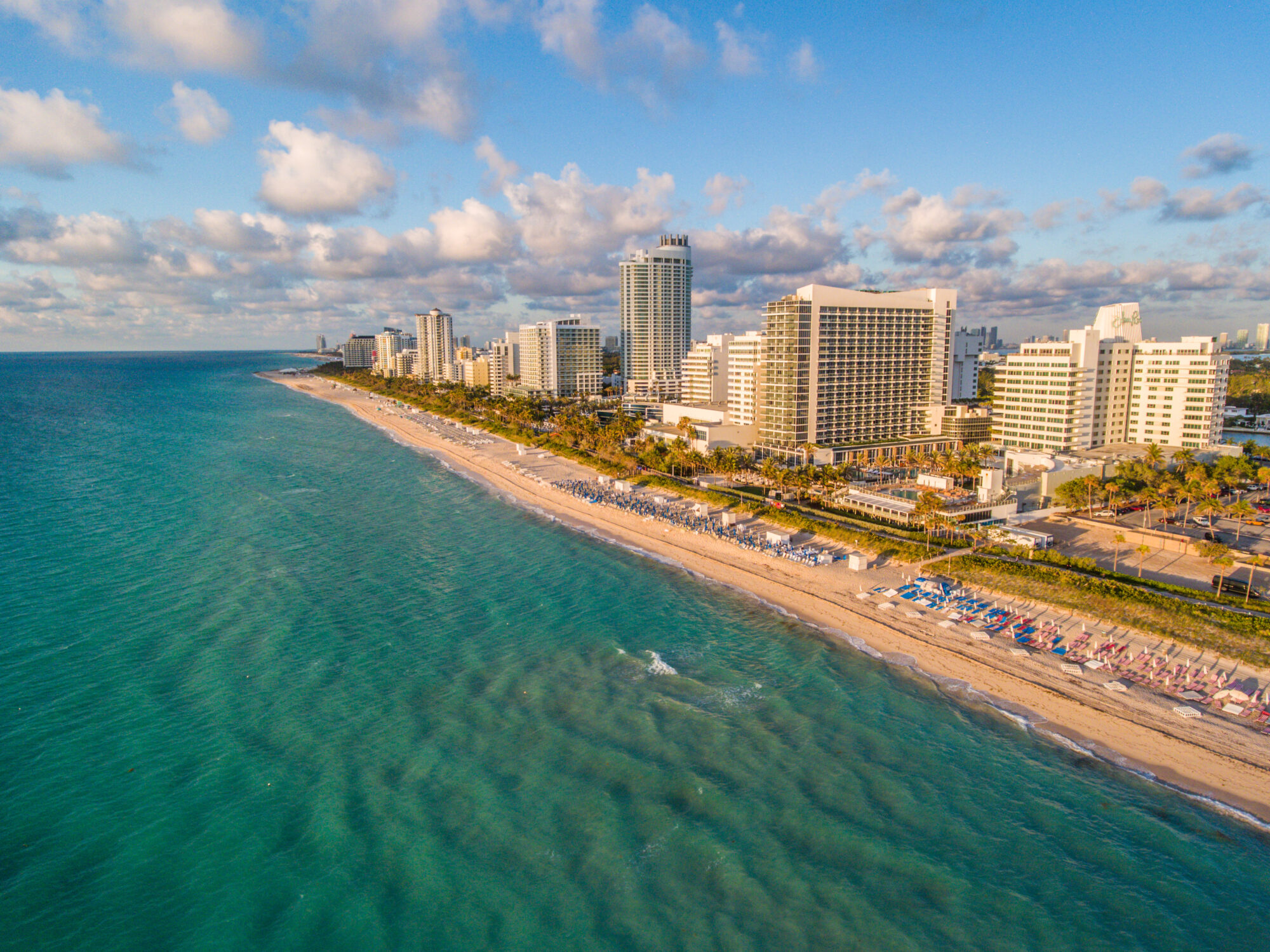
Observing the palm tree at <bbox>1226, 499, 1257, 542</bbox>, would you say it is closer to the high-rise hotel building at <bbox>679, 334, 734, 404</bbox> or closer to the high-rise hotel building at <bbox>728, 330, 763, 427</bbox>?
the high-rise hotel building at <bbox>728, 330, 763, 427</bbox>

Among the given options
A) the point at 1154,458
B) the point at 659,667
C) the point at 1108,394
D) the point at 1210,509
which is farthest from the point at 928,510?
the point at 1108,394

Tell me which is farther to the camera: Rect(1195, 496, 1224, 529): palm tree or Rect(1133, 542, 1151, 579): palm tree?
Rect(1195, 496, 1224, 529): palm tree

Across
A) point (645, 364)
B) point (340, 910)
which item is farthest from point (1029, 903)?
point (645, 364)

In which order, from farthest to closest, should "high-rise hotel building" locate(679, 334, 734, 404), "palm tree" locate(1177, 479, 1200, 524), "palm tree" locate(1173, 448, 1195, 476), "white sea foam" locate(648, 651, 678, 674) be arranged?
1. "high-rise hotel building" locate(679, 334, 734, 404)
2. "palm tree" locate(1173, 448, 1195, 476)
3. "palm tree" locate(1177, 479, 1200, 524)
4. "white sea foam" locate(648, 651, 678, 674)

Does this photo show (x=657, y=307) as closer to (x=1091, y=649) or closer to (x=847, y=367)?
(x=847, y=367)

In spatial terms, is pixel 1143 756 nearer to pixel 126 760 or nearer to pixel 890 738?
pixel 890 738

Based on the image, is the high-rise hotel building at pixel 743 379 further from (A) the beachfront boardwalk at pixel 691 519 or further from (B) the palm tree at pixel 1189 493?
(B) the palm tree at pixel 1189 493

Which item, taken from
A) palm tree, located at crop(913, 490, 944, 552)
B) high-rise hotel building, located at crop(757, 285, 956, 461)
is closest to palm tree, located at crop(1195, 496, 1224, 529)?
palm tree, located at crop(913, 490, 944, 552)

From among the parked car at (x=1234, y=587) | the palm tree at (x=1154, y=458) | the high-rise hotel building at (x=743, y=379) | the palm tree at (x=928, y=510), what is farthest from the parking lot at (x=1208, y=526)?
the high-rise hotel building at (x=743, y=379)
